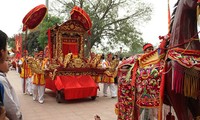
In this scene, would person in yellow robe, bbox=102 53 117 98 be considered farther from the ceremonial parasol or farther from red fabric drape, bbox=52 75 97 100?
the ceremonial parasol

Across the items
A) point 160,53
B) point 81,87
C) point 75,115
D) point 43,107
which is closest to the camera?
point 160,53

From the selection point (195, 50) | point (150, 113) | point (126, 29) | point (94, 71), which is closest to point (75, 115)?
point (150, 113)

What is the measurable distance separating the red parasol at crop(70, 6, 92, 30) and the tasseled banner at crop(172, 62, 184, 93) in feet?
20.0

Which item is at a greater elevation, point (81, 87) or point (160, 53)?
point (160, 53)

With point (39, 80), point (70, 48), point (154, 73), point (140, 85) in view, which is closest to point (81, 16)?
point (70, 48)

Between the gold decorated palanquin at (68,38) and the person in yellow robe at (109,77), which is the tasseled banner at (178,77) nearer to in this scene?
the person in yellow robe at (109,77)

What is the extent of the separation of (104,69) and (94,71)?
37 cm

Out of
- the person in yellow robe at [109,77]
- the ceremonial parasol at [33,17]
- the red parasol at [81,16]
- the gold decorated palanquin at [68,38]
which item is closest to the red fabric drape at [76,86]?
the person in yellow robe at [109,77]

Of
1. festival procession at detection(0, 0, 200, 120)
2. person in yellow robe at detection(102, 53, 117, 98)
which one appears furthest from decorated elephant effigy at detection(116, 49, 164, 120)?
person in yellow robe at detection(102, 53, 117, 98)

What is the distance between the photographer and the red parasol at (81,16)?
8266 mm

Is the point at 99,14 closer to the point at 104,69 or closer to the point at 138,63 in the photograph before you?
the point at 104,69

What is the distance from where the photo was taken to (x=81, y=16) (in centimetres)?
839

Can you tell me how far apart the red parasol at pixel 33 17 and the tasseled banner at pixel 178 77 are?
633 cm

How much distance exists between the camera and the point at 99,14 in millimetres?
22375
